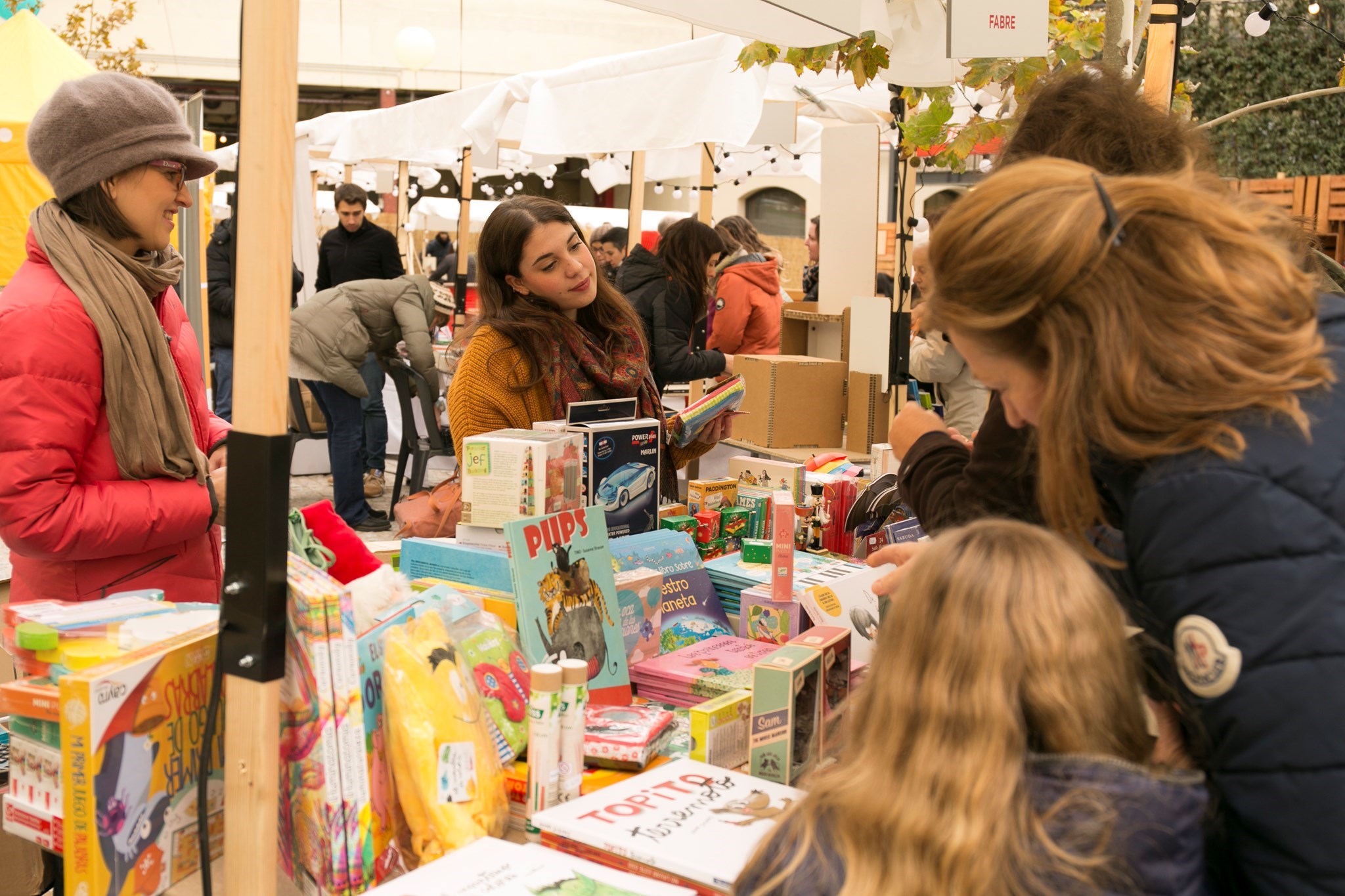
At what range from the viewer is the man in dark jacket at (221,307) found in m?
7.43

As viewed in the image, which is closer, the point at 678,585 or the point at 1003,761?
the point at 1003,761

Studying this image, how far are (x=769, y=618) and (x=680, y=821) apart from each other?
919 millimetres

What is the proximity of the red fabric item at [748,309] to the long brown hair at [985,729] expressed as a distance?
18.9 ft

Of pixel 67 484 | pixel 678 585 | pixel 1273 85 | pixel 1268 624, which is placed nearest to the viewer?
pixel 1268 624

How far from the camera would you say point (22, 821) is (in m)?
1.41

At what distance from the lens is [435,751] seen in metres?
1.51

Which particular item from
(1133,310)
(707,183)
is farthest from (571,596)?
(707,183)

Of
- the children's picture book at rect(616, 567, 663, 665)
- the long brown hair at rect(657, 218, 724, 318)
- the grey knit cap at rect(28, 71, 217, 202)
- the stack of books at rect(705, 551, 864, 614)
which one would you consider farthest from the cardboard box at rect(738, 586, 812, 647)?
the long brown hair at rect(657, 218, 724, 318)

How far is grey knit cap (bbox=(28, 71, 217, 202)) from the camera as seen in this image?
2.01 m

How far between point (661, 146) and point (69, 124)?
12.9 ft

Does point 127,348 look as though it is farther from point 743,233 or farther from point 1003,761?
point 743,233

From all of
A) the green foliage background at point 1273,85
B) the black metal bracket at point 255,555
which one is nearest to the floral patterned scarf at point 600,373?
the black metal bracket at point 255,555

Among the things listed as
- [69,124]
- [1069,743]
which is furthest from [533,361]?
[1069,743]

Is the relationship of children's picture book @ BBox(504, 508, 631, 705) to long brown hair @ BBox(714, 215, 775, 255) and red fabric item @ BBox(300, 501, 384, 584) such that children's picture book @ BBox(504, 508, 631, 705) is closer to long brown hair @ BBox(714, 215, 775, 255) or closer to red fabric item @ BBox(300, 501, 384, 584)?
red fabric item @ BBox(300, 501, 384, 584)
